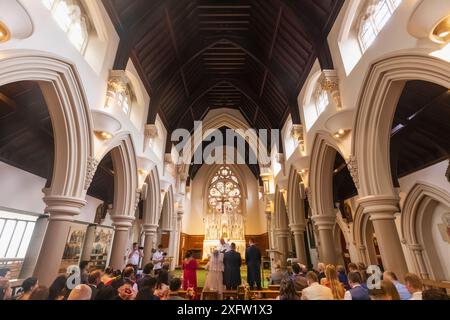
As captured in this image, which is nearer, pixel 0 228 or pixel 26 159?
pixel 0 228

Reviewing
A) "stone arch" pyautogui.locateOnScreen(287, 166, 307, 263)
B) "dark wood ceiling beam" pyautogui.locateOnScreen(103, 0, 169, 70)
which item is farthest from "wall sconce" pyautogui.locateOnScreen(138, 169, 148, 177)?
"stone arch" pyautogui.locateOnScreen(287, 166, 307, 263)

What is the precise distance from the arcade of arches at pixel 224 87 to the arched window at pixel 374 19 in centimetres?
4

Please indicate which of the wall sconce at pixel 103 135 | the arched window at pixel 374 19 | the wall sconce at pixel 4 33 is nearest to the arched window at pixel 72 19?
the wall sconce at pixel 4 33

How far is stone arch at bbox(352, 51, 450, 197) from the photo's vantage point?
3611mm

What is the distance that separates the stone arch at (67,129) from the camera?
3.62 meters

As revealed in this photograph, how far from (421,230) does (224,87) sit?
31.3 feet

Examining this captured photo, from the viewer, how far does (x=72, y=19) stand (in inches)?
166

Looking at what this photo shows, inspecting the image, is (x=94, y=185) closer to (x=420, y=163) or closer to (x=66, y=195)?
(x=66, y=195)

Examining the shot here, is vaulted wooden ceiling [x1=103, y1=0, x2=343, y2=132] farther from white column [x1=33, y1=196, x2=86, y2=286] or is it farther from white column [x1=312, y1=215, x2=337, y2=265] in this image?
white column [x1=33, y1=196, x2=86, y2=286]

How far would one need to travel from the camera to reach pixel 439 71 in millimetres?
2682

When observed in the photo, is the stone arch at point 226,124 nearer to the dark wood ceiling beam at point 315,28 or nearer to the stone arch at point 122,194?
the stone arch at point 122,194
